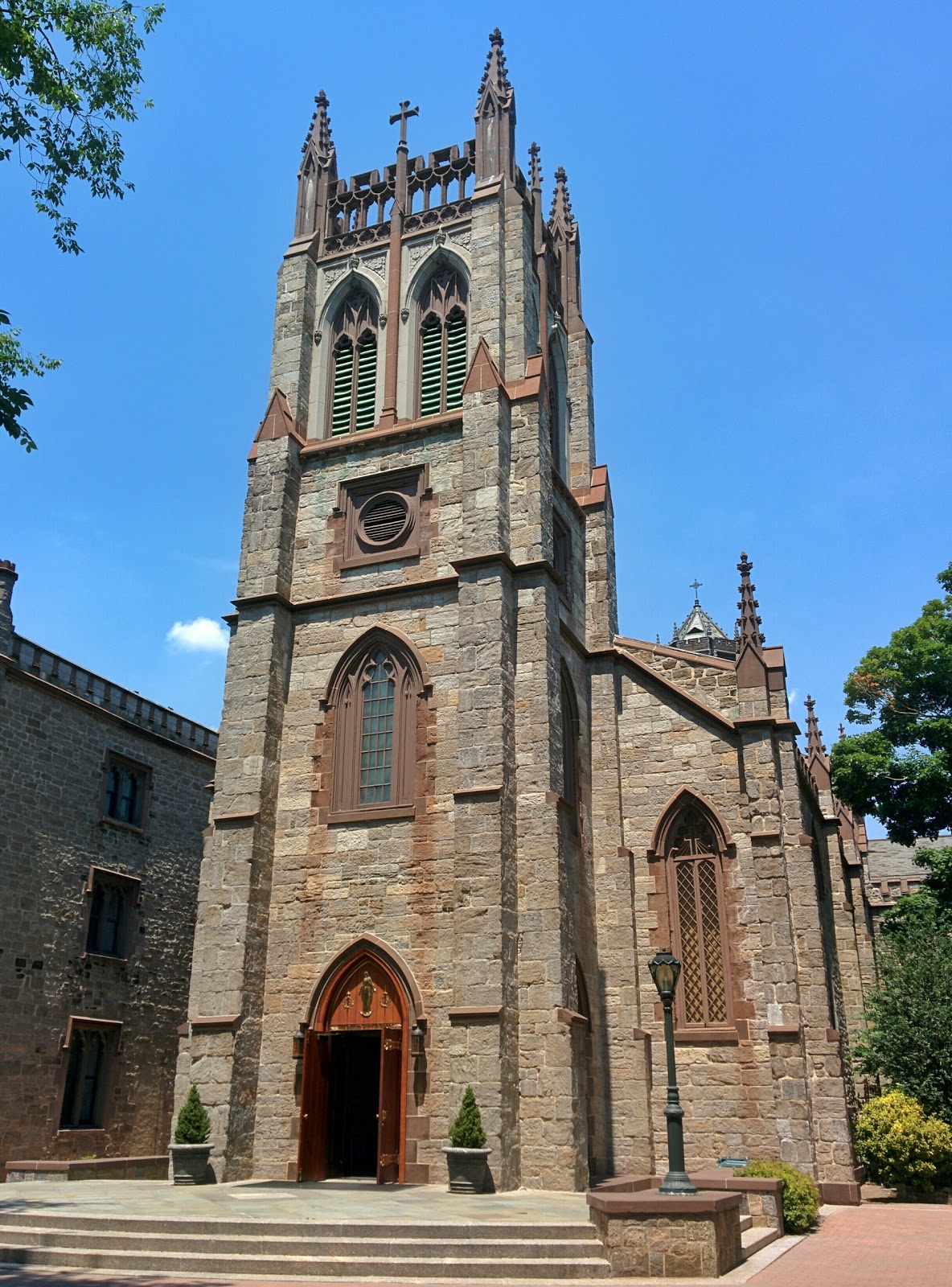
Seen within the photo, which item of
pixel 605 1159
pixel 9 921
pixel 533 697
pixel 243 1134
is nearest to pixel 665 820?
pixel 533 697

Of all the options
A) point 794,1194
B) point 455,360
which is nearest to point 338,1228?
point 794,1194

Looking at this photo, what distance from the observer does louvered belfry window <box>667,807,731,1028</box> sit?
70.3ft

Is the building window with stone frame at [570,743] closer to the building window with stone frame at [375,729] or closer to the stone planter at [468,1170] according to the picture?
the building window with stone frame at [375,729]

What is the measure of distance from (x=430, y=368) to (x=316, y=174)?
7132 mm

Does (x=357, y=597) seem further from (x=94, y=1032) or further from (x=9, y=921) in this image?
(x=94, y=1032)

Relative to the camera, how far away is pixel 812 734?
32.7 metres

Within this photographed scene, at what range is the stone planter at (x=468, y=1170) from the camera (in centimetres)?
1616

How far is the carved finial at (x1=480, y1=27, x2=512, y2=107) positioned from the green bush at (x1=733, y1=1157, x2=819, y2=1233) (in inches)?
898

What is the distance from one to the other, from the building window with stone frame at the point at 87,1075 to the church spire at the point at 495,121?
21.3 meters

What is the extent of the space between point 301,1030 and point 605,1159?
6191mm

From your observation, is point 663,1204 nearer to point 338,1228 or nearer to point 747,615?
point 338,1228

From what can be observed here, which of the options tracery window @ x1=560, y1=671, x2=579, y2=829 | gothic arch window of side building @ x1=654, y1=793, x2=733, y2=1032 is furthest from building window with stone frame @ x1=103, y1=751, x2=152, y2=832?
gothic arch window of side building @ x1=654, y1=793, x2=733, y2=1032

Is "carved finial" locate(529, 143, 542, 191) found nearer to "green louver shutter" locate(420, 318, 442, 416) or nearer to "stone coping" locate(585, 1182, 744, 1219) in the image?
"green louver shutter" locate(420, 318, 442, 416)

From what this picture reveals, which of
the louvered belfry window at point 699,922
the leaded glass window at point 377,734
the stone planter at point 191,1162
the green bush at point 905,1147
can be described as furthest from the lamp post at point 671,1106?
the green bush at point 905,1147
